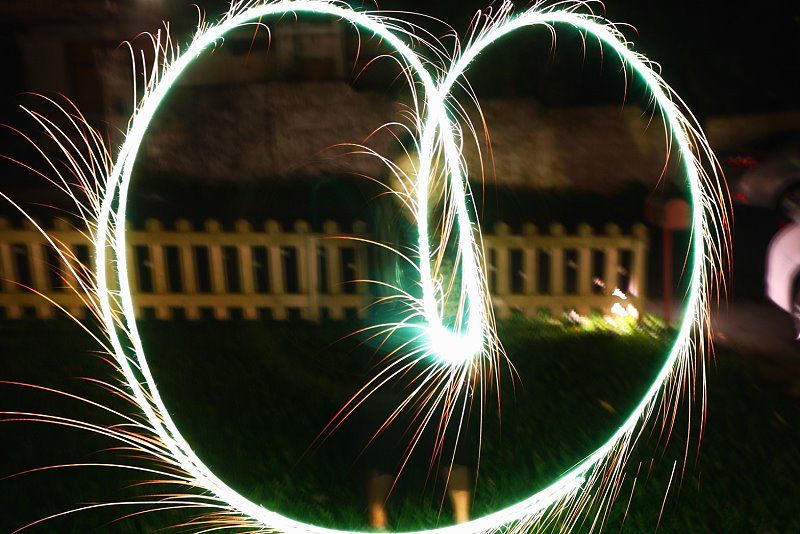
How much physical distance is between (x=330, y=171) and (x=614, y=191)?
4853mm

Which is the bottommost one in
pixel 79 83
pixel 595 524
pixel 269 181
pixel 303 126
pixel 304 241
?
pixel 595 524

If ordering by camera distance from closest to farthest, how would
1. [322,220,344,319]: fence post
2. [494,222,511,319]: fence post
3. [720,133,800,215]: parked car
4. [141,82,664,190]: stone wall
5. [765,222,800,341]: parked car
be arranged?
[765,222,800,341]: parked car < [494,222,511,319]: fence post < [322,220,344,319]: fence post < [720,133,800,215]: parked car < [141,82,664,190]: stone wall

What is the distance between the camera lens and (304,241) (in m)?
7.73

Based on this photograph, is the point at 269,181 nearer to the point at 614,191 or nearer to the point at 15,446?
the point at 614,191

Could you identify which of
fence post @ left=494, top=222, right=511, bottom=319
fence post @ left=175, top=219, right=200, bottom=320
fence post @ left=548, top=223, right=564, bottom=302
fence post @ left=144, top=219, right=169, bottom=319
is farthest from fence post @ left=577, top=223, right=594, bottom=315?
fence post @ left=144, top=219, right=169, bottom=319

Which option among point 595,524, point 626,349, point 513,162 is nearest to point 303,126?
point 513,162

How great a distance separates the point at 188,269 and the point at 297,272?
100cm

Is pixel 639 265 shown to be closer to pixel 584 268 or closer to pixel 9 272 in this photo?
pixel 584 268

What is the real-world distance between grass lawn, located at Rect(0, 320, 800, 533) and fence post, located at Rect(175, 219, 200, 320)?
2.07 feet

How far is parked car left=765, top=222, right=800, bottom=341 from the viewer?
6.79 meters

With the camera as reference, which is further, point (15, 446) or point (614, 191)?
point (614, 191)

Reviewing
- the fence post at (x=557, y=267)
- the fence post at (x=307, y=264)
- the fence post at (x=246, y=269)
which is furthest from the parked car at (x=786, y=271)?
the fence post at (x=246, y=269)

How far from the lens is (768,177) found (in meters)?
12.4

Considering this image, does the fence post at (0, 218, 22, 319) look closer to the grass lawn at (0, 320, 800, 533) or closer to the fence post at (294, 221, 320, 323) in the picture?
the grass lawn at (0, 320, 800, 533)
